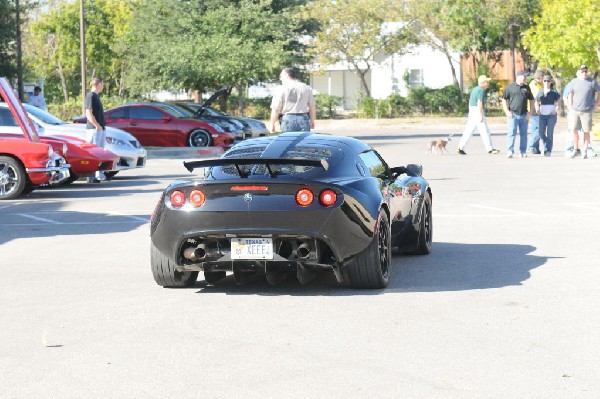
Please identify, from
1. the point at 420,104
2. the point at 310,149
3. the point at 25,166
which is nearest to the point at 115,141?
the point at 25,166

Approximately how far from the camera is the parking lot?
652cm

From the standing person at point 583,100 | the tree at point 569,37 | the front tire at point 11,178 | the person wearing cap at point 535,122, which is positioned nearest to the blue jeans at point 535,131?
the person wearing cap at point 535,122

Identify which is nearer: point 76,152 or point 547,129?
point 76,152

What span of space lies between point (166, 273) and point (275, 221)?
111 centimetres

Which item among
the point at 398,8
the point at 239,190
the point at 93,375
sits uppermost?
the point at 398,8

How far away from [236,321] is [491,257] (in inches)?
151

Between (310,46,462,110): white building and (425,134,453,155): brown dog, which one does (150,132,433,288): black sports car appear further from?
(310,46,462,110): white building

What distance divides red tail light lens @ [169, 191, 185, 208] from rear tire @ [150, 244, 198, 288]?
0.44 metres

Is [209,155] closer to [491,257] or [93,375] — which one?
[491,257]

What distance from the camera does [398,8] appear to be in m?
72.2

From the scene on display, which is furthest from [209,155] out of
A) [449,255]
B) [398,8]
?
[398,8]

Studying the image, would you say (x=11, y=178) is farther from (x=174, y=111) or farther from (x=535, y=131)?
(x=174, y=111)

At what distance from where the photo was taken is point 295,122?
1800 centimetres

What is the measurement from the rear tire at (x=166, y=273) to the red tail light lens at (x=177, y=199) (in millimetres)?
437
